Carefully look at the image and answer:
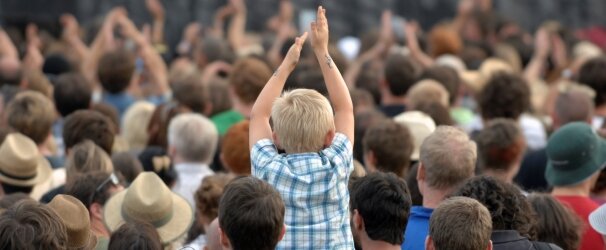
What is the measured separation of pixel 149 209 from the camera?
641 cm

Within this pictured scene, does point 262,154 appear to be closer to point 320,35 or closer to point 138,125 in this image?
point 320,35

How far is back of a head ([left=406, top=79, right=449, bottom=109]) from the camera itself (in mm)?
9469

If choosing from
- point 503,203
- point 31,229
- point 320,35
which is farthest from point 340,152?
point 31,229

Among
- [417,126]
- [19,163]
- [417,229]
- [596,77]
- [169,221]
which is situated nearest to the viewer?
[417,229]

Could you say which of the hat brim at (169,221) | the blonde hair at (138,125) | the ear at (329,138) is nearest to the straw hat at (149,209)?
the hat brim at (169,221)

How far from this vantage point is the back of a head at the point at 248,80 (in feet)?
31.7

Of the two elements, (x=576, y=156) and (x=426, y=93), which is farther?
(x=426, y=93)

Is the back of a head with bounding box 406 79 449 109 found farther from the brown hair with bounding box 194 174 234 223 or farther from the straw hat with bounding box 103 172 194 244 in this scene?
the straw hat with bounding box 103 172 194 244

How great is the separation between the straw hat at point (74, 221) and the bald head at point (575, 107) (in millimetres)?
4348

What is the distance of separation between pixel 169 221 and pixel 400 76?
3.99 m

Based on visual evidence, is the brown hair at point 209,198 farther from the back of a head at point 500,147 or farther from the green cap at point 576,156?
the green cap at point 576,156

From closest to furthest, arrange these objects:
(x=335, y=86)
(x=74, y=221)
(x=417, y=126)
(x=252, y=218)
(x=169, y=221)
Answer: (x=252, y=218), (x=74, y=221), (x=335, y=86), (x=169, y=221), (x=417, y=126)

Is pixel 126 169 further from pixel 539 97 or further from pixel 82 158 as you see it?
pixel 539 97

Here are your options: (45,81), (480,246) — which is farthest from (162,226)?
(45,81)
